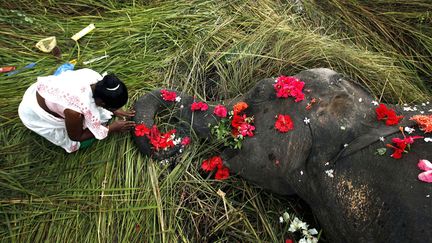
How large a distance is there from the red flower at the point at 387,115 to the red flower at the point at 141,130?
1395 mm

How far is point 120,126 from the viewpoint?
8.54ft

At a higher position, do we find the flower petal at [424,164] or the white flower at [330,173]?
the flower petal at [424,164]

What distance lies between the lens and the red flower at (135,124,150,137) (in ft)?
8.46

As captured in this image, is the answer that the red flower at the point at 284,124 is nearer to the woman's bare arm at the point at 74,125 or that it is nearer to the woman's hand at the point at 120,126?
the woman's hand at the point at 120,126

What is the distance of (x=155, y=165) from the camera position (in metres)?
2.63

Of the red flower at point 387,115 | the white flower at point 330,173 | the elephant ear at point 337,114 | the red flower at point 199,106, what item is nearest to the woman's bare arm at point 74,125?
the red flower at point 199,106

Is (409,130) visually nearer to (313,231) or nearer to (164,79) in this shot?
(313,231)

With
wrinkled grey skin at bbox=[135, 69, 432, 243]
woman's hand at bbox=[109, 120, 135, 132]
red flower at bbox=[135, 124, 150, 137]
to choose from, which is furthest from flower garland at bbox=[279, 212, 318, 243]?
woman's hand at bbox=[109, 120, 135, 132]

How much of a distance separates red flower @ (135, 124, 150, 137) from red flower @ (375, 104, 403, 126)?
4.58ft

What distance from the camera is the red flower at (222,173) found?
8.49 ft

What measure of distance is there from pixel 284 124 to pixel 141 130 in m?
0.92

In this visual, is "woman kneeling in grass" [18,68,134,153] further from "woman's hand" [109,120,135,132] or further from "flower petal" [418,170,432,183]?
"flower petal" [418,170,432,183]

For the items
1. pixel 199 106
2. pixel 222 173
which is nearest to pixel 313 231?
pixel 222 173

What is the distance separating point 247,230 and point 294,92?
932 mm
